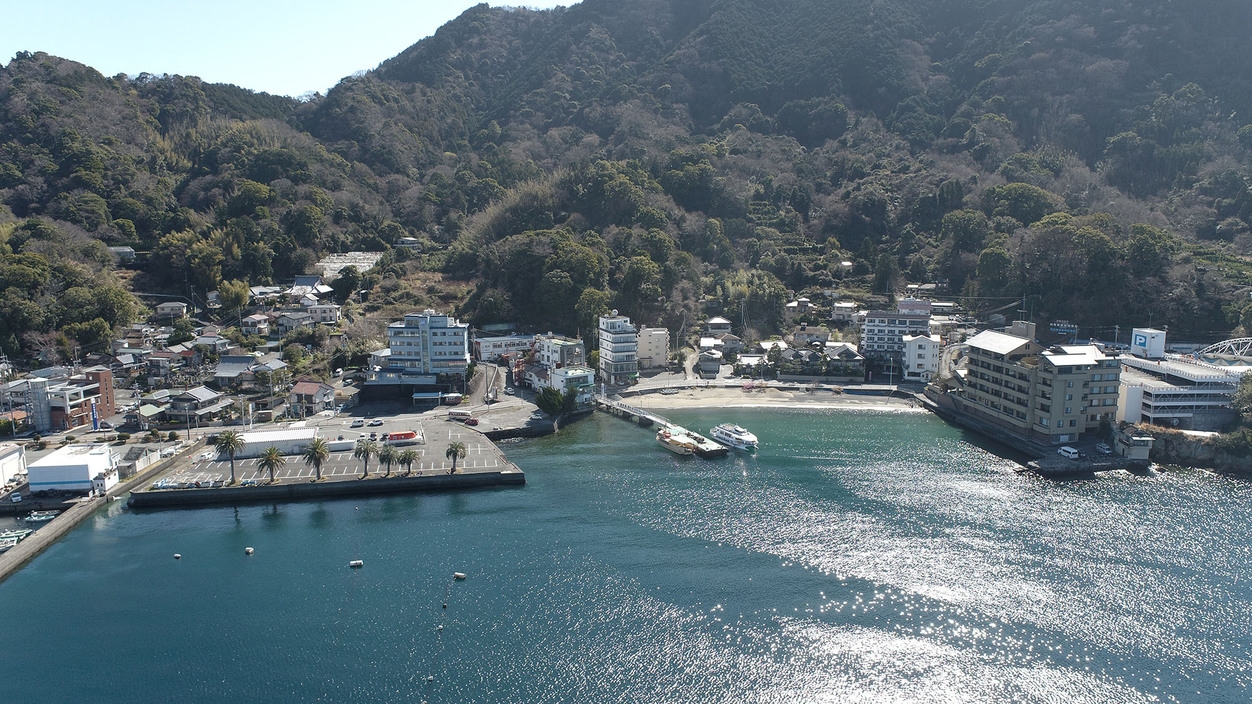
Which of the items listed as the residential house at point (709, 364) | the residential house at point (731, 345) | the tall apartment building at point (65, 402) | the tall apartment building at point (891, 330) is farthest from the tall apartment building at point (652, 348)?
the tall apartment building at point (65, 402)

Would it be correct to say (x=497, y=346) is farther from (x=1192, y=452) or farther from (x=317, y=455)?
(x=1192, y=452)

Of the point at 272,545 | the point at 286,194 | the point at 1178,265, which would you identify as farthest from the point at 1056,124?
the point at 272,545

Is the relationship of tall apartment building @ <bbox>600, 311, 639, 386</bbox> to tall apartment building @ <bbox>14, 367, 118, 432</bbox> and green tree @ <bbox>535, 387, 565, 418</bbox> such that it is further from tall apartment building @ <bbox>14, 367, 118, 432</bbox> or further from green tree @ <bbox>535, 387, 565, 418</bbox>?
tall apartment building @ <bbox>14, 367, 118, 432</bbox>

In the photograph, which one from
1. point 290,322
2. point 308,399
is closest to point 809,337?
point 308,399

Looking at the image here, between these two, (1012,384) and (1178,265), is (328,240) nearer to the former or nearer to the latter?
(1012,384)

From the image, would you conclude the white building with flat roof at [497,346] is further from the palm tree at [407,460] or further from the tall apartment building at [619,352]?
the palm tree at [407,460]
